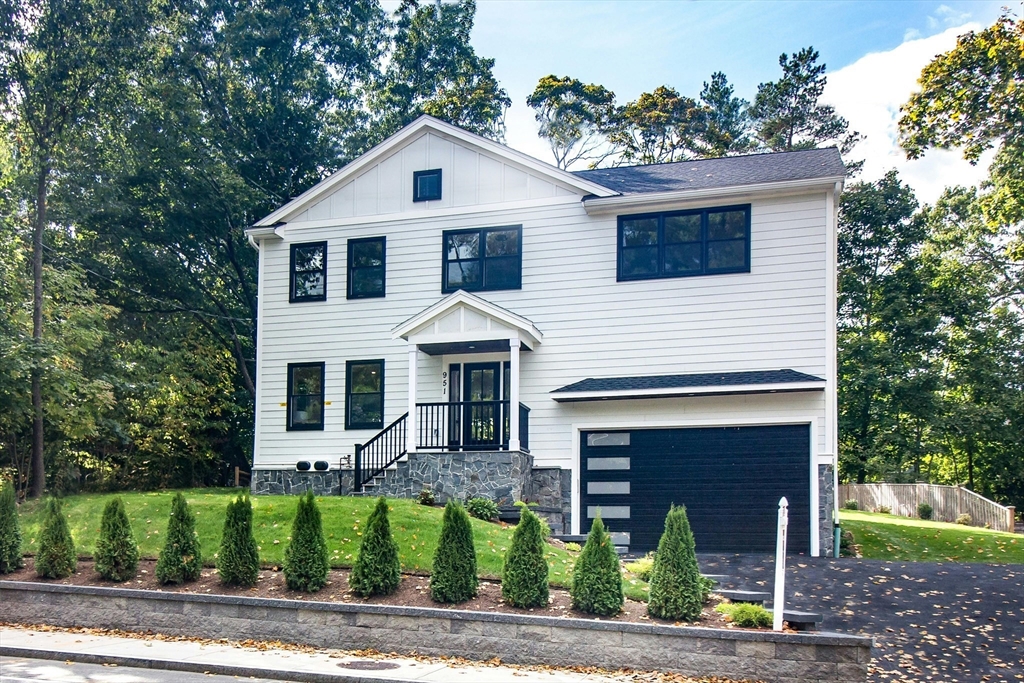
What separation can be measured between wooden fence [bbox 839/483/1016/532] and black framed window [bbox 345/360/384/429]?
53.3 feet

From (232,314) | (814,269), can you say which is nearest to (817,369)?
(814,269)

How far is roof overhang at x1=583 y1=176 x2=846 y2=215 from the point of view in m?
15.9

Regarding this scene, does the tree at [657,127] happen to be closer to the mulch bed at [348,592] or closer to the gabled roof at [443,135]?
the gabled roof at [443,135]

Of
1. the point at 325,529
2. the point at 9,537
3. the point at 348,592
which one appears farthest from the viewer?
the point at 325,529

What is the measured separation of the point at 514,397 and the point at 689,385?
3080 mm

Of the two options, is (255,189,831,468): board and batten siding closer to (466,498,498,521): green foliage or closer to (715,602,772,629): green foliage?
(466,498,498,521): green foliage

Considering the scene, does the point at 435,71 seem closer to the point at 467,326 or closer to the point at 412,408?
the point at 467,326

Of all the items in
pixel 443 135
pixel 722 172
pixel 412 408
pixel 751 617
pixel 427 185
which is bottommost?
A: pixel 751 617

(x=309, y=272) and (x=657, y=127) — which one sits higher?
(x=657, y=127)

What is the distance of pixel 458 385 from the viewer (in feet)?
59.1

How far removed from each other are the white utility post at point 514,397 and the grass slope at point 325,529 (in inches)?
88.6

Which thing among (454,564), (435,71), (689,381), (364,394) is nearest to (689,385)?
(689,381)

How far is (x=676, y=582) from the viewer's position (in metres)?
9.46

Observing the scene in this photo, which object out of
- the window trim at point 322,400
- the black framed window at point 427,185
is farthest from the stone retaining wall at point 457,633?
the black framed window at point 427,185
